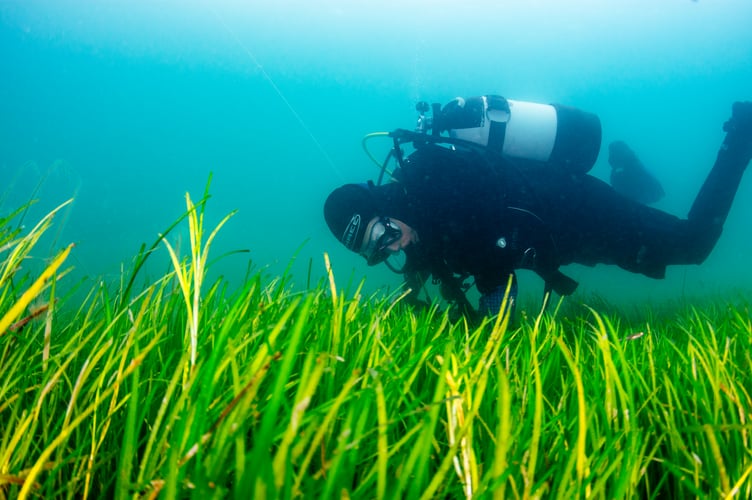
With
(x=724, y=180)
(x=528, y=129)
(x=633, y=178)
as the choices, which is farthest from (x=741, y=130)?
(x=528, y=129)

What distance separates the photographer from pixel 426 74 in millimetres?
74500

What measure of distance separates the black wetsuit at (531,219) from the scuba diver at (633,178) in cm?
226

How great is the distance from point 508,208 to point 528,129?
1.30 meters

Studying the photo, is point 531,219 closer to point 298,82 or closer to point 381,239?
point 381,239

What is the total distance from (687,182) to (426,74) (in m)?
48.9

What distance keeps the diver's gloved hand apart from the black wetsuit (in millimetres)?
40

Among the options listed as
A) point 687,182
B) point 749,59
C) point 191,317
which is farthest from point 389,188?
point 749,59

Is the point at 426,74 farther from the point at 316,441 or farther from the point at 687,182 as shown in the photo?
the point at 316,441

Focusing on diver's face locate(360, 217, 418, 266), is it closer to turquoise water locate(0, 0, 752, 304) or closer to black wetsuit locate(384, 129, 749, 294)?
black wetsuit locate(384, 129, 749, 294)

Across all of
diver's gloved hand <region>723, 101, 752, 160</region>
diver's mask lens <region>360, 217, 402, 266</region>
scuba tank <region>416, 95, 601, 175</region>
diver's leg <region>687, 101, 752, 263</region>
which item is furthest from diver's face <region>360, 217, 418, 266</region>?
diver's gloved hand <region>723, 101, 752, 160</region>

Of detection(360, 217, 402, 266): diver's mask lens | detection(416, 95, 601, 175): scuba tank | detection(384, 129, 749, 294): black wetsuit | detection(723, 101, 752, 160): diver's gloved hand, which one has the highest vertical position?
detection(723, 101, 752, 160): diver's gloved hand

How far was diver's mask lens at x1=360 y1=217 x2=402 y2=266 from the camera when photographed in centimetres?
358

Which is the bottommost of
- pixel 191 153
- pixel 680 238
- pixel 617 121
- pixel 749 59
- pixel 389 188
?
pixel 389 188

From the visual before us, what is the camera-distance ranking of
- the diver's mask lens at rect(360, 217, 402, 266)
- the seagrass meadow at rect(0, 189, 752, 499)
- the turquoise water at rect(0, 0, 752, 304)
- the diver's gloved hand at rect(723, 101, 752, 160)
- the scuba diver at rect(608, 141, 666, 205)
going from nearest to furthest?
1. the seagrass meadow at rect(0, 189, 752, 499)
2. the diver's mask lens at rect(360, 217, 402, 266)
3. the diver's gloved hand at rect(723, 101, 752, 160)
4. the scuba diver at rect(608, 141, 666, 205)
5. the turquoise water at rect(0, 0, 752, 304)
